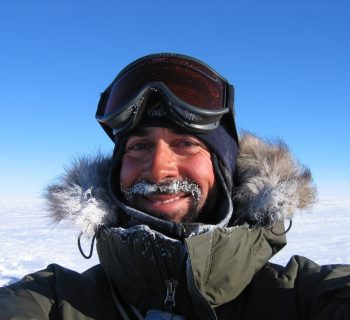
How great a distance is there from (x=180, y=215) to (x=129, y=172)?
1.15 feet

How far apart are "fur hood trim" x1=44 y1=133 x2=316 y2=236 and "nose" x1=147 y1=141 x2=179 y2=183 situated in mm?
295

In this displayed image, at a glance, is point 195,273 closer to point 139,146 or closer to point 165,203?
point 165,203

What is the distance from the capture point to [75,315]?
1578 mm

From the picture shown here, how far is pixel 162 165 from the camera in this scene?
5.98 ft

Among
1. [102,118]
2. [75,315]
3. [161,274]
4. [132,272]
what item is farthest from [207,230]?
[102,118]

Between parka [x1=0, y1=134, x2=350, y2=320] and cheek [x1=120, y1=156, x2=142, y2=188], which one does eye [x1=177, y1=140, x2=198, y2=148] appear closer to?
cheek [x1=120, y1=156, x2=142, y2=188]

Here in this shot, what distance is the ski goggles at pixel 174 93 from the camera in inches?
76.9

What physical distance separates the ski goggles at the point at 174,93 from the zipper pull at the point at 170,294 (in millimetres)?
786

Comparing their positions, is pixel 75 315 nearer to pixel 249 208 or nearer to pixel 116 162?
pixel 116 162

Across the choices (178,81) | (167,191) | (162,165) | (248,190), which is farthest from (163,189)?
(178,81)

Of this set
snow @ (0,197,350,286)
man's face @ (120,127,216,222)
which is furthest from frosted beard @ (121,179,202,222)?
snow @ (0,197,350,286)

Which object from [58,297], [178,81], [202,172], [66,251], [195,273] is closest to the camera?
[195,273]

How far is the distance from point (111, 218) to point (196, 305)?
2.04 ft

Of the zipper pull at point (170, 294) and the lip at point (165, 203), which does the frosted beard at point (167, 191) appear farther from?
the zipper pull at point (170, 294)
